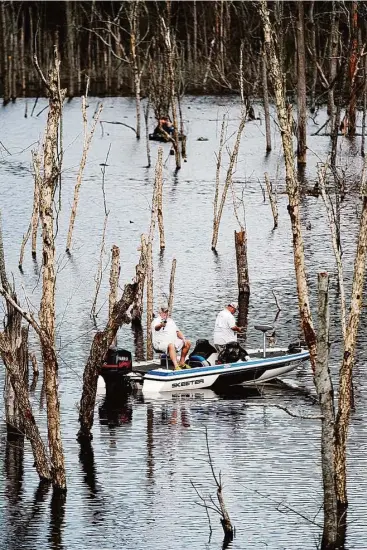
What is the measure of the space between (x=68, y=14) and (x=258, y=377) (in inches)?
2420

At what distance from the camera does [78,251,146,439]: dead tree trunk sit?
1072 inches

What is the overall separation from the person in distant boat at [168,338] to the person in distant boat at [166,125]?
40221mm

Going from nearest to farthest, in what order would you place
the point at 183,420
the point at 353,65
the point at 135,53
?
the point at 183,420 < the point at 353,65 < the point at 135,53

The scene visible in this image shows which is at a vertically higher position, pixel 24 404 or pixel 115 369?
pixel 24 404

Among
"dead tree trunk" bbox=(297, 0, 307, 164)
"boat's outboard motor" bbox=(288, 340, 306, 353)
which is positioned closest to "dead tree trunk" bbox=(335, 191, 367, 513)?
"boat's outboard motor" bbox=(288, 340, 306, 353)

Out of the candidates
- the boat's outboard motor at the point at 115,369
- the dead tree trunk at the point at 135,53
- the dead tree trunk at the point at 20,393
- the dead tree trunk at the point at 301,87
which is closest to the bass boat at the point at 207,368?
the boat's outboard motor at the point at 115,369

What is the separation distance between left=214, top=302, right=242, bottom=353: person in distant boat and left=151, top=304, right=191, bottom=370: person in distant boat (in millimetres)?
1376

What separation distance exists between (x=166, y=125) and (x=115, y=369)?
42.6m

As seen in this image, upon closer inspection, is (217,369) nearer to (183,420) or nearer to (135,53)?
(183,420)

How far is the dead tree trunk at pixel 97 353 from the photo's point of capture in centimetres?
2723

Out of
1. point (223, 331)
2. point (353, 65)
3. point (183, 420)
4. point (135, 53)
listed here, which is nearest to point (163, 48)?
point (135, 53)

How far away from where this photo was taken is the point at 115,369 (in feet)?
113

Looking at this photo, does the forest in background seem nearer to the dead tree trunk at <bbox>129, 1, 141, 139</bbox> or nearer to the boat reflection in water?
the dead tree trunk at <bbox>129, 1, 141, 139</bbox>

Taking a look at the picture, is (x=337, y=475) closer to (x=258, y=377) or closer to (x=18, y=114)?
(x=258, y=377)
